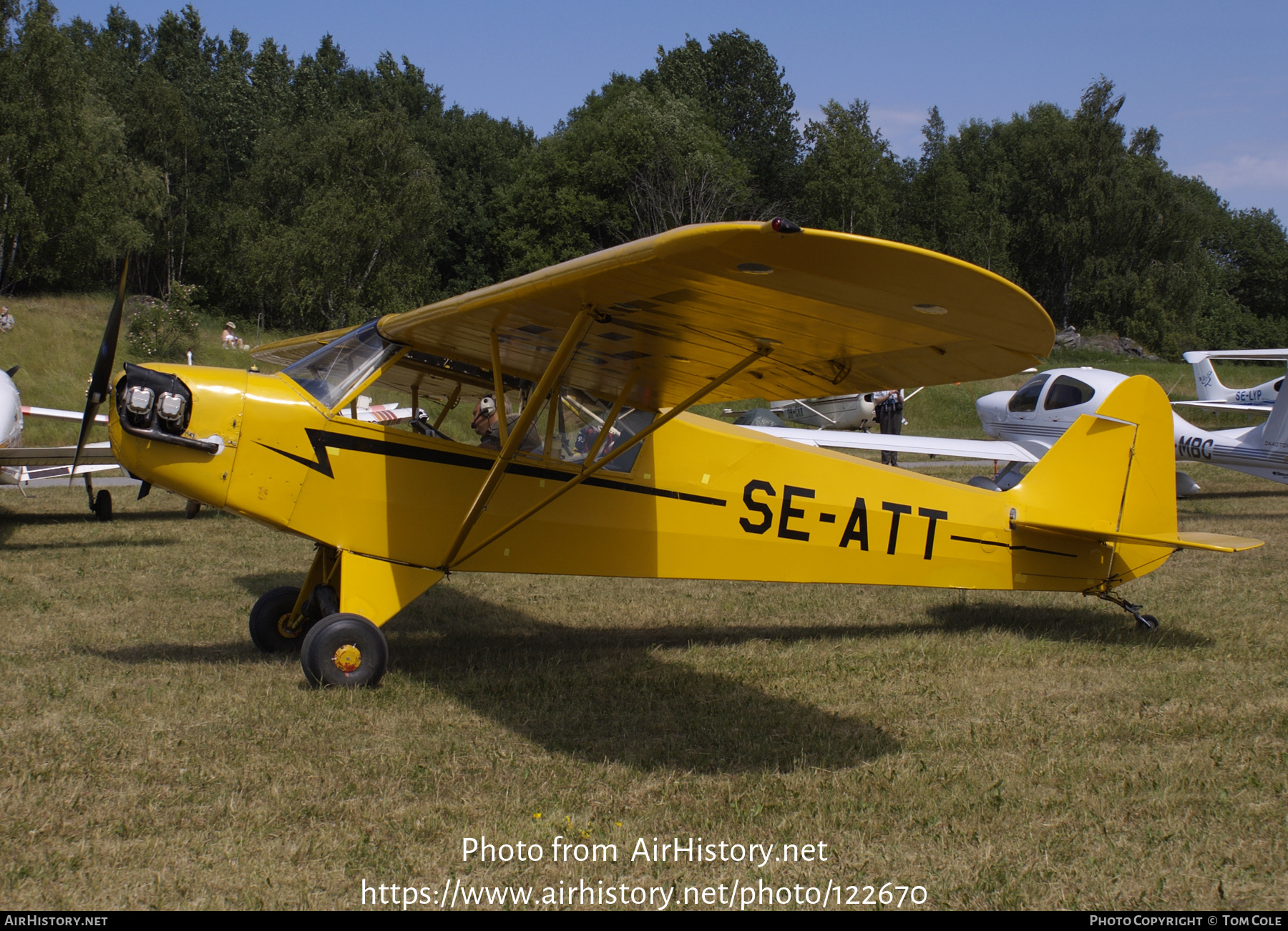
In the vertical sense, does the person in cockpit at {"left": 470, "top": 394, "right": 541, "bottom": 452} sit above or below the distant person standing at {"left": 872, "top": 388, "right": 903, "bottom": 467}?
below

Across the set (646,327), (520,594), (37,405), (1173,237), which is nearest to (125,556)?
(520,594)

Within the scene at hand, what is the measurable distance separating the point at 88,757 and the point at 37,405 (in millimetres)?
23056

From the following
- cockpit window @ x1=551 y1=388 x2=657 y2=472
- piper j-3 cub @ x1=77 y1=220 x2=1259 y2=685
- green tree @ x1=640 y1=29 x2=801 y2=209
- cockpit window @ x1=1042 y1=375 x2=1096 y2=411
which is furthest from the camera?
green tree @ x1=640 y1=29 x2=801 y2=209

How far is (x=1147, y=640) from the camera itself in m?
6.86

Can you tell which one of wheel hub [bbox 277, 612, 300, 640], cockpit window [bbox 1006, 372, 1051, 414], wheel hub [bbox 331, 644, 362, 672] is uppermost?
cockpit window [bbox 1006, 372, 1051, 414]

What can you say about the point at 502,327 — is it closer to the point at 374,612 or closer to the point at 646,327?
the point at 646,327

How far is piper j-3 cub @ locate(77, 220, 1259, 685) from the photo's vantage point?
13.3ft

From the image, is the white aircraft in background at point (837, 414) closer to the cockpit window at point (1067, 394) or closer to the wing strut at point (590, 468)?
the cockpit window at point (1067, 394)

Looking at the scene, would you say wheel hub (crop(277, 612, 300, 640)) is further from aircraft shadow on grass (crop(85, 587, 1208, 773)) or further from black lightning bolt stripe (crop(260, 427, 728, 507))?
black lightning bolt stripe (crop(260, 427, 728, 507))

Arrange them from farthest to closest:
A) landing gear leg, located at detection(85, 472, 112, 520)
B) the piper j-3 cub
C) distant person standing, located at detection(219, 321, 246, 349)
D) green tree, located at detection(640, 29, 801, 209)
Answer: green tree, located at detection(640, 29, 801, 209)
distant person standing, located at detection(219, 321, 246, 349)
landing gear leg, located at detection(85, 472, 112, 520)
the piper j-3 cub

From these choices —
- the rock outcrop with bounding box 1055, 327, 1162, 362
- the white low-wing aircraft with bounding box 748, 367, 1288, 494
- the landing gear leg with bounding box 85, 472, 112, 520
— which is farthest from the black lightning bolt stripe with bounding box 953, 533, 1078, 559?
the rock outcrop with bounding box 1055, 327, 1162, 362

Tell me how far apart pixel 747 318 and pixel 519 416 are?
1.55m

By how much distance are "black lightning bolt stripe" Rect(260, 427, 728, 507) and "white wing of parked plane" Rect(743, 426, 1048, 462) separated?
6821 millimetres

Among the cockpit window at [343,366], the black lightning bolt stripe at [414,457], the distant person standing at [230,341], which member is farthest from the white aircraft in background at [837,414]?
the cockpit window at [343,366]
